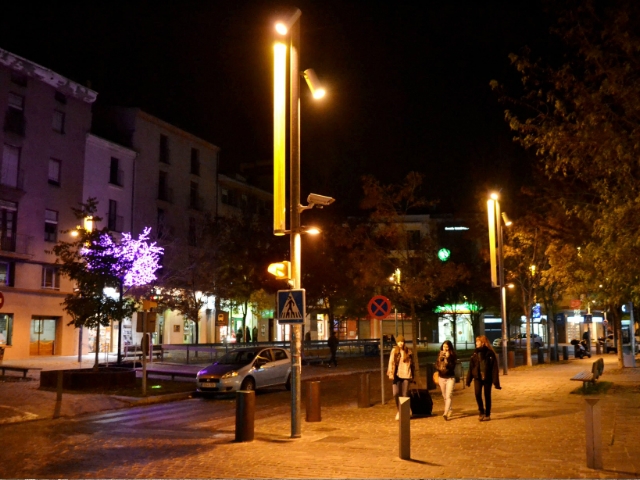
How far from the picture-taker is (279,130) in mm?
12484

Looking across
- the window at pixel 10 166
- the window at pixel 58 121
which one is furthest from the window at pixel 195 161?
the window at pixel 10 166

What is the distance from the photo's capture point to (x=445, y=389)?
14203mm

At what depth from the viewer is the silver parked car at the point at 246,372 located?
20.8 m

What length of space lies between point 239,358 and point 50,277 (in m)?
21.9

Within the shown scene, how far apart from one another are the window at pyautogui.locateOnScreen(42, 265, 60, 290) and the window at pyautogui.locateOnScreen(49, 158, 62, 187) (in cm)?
490

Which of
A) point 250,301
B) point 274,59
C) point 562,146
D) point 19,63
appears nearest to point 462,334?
point 250,301

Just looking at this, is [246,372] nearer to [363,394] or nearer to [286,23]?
[363,394]

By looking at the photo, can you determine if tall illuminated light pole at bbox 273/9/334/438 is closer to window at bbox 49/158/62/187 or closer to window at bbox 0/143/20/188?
window at bbox 0/143/20/188

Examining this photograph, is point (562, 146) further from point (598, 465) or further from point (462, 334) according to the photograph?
point (462, 334)

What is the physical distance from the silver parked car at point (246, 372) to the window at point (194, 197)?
32439 millimetres

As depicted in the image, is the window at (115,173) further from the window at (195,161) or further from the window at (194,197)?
the window at (195,161)

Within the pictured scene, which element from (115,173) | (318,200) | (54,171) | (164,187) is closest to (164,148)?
(164,187)

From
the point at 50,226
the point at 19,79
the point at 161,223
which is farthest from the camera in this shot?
the point at 161,223

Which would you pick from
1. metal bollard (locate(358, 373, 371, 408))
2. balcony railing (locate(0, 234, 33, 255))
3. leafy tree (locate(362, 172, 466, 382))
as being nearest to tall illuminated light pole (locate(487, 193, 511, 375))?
leafy tree (locate(362, 172, 466, 382))
